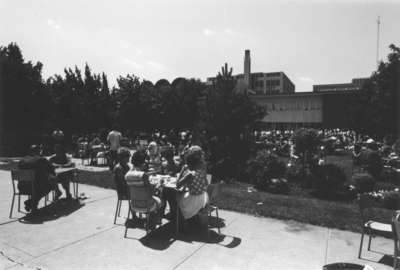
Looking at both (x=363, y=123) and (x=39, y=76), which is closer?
(x=363, y=123)

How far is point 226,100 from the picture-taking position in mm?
11539

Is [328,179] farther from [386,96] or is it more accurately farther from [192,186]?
[386,96]

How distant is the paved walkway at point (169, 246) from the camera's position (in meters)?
4.14

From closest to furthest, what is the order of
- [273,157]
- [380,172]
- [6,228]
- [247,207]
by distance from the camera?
[6,228]
[247,207]
[273,157]
[380,172]

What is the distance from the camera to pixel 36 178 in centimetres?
631

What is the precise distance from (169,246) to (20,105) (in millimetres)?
20106

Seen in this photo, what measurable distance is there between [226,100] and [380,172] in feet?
23.3

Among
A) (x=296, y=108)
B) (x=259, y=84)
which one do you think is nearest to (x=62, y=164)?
(x=296, y=108)

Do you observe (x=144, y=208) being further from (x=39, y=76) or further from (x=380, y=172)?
(x=39, y=76)

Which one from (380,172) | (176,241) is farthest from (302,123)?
(176,241)

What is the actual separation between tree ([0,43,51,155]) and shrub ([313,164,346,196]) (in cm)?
1961

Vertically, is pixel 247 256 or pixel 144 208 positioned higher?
pixel 144 208

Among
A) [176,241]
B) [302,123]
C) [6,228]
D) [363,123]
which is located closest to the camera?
[176,241]

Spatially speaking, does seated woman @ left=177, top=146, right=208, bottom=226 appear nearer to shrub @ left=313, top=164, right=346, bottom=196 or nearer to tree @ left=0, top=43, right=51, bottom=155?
shrub @ left=313, top=164, right=346, bottom=196
